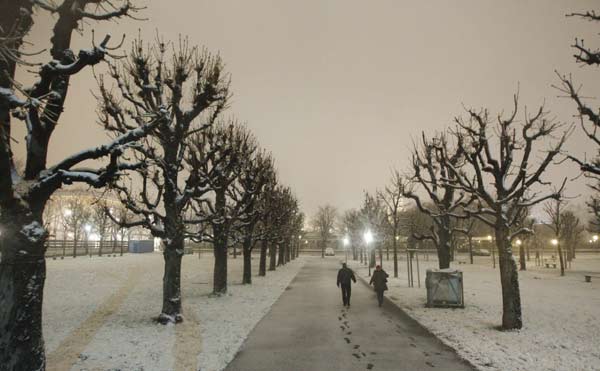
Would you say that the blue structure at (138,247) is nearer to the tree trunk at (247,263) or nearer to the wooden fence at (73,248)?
the wooden fence at (73,248)

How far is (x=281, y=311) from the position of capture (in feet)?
46.8

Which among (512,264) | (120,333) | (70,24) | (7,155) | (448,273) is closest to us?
(7,155)

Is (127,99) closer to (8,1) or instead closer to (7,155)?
(8,1)

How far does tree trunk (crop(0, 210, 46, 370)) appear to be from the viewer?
19.0 ft

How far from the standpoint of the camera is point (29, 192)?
20.0ft

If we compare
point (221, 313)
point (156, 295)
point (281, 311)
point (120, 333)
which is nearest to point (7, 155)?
point (120, 333)

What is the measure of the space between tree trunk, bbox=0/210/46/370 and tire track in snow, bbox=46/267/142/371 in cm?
190

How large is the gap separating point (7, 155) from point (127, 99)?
7.66 metres

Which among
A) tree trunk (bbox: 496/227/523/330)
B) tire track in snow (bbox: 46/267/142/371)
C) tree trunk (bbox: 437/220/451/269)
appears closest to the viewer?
tire track in snow (bbox: 46/267/142/371)

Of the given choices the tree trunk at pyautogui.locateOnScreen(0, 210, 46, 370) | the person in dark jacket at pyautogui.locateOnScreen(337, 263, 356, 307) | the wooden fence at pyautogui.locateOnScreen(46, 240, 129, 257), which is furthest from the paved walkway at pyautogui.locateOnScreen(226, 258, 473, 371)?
the wooden fence at pyautogui.locateOnScreen(46, 240, 129, 257)

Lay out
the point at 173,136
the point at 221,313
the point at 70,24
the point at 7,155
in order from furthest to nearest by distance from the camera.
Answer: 1. the point at 221,313
2. the point at 173,136
3. the point at 70,24
4. the point at 7,155

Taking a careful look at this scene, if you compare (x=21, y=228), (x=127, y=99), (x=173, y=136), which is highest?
(x=127, y=99)

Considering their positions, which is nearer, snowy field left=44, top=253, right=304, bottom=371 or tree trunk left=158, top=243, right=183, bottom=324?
snowy field left=44, top=253, right=304, bottom=371

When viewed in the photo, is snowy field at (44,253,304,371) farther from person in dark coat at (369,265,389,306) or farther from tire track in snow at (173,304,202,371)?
person in dark coat at (369,265,389,306)
